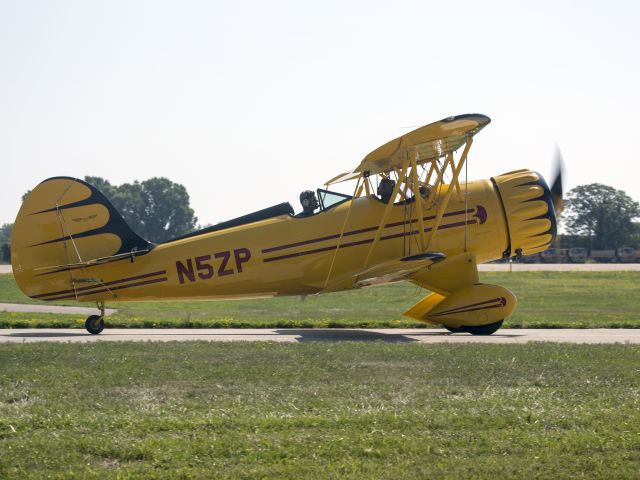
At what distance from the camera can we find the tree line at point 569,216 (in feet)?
340

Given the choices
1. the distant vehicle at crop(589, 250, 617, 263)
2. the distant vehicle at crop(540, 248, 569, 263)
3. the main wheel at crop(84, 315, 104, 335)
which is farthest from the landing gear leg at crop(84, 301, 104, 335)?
the distant vehicle at crop(589, 250, 617, 263)

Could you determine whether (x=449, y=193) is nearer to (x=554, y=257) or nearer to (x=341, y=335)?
(x=341, y=335)

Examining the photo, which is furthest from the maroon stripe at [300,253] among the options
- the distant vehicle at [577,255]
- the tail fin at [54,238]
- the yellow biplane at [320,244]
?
the distant vehicle at [577,255]

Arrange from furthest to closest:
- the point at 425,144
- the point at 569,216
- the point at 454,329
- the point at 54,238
Result: the point at 569,216 → the point at 454,329 → the point at 54,238 → the point at 425,144

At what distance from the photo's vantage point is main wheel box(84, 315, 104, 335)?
17.4 meters

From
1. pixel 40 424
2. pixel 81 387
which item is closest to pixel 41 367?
pixel 81 387

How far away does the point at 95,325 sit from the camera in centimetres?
1745

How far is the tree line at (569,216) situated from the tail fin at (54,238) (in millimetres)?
81610

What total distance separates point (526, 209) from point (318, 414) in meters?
10.4

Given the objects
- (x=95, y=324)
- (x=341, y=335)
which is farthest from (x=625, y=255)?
(x=95, y=324)

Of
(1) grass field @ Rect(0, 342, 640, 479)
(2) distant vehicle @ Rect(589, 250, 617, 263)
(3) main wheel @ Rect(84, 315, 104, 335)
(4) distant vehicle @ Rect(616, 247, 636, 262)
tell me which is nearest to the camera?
(1) grass field @ Rect(0, 342, 640, 479)

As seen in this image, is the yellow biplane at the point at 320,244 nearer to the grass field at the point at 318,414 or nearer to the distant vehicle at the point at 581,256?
the grass field at the point at 318,414

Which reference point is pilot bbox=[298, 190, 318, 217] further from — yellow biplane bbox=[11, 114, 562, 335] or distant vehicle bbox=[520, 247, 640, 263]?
distant vehicle bbox=[520, 247, 640, 263]

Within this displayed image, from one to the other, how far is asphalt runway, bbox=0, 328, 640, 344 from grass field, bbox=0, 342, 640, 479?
297 centimetres
